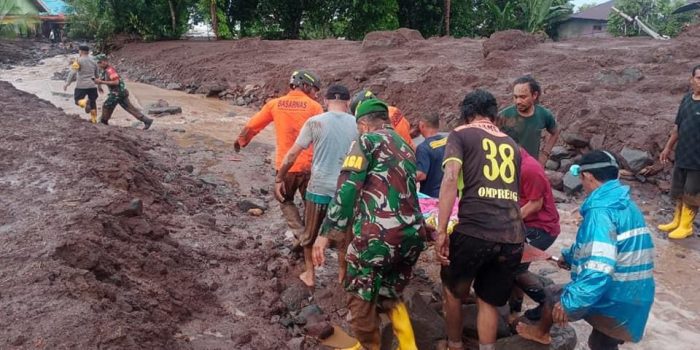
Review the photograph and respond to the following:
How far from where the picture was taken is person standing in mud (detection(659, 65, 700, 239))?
6.29 metres

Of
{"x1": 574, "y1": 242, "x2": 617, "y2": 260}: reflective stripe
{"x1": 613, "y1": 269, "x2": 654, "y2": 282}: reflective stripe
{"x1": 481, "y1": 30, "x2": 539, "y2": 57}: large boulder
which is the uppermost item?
{"x1": 481, "y1": 30, "x2": 539, "y2": 57}: large boulder

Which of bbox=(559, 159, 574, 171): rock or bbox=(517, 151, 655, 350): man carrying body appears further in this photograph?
bbox=(559, 159, 574, 171): rock

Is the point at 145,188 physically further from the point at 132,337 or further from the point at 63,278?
the point at 132,337

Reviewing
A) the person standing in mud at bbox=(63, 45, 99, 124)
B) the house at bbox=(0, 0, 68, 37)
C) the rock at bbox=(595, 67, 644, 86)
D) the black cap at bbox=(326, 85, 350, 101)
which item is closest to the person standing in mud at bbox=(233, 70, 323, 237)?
the black cap at bbox=(326, 85, 350, 101)

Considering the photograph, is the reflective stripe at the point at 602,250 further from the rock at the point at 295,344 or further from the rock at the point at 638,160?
the rock at the point at 638,160

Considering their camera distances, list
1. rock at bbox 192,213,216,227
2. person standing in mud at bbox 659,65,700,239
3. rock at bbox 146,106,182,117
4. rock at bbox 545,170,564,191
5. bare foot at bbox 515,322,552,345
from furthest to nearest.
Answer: rock at bbox 146,106,182,117, rock at bbox 545,170,564,191, rock at bbox 192,213,216,227, person standing in mud at bbox 659,65,700,239, bare foot at bbox 515,322,552,345

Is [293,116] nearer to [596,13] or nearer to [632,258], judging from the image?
[632,258]

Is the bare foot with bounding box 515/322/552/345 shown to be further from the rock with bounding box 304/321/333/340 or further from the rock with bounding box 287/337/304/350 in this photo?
the rock with bounding box 287/337/304/350

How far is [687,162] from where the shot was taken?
21.4ft

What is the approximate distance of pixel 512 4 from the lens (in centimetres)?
3094

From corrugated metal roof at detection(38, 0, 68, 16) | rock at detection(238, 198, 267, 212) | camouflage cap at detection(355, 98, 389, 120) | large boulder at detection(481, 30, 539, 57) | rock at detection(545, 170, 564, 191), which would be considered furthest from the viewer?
corrugated metal roof at detection(38, 0, 68, 16)

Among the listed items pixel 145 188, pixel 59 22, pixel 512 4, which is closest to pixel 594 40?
pixel 512 4

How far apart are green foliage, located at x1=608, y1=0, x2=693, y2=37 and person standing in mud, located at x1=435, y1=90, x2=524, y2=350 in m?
26.3

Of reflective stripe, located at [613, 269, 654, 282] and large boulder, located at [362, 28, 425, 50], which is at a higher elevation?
large boulder, located at [362, 28, 425, 50]
